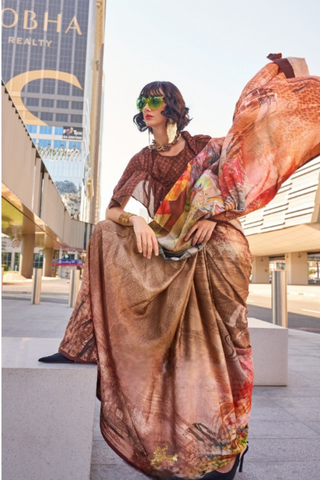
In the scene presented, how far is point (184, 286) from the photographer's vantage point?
68.6 inches

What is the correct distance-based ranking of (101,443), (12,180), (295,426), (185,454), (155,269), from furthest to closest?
(12,180), (295,426), (101,443), (155,269), (185,454)

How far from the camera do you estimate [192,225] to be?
1739 millimetres

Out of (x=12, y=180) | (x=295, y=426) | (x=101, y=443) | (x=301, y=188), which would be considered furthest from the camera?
(x=301, y=188)

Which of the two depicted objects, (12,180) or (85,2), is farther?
(85,2)

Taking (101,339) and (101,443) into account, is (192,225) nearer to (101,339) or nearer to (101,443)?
(101,339)

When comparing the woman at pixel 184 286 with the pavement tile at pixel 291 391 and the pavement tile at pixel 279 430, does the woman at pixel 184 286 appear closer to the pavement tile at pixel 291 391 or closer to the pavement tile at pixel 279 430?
the pavement tile at pixel 279 430

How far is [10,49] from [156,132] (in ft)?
390

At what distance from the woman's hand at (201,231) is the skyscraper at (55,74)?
9226 cm

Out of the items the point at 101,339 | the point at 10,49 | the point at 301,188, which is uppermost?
the point at 10,49

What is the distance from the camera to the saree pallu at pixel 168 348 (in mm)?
1648

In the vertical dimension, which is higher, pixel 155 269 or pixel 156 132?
pixel 156 132

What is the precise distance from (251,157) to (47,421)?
152 centimetres

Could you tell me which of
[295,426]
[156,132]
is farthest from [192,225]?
[295,426]

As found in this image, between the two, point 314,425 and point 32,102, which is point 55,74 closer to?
point 32,102
